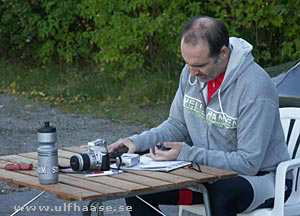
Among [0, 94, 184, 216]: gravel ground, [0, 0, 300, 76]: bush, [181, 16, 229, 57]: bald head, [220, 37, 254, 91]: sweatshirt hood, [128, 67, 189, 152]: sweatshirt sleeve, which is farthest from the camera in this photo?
[0, 0, 300, 76]: bush

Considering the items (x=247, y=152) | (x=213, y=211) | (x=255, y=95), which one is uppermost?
(x=255, y=95)

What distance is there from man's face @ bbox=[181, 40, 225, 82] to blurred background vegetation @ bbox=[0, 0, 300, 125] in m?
5.74

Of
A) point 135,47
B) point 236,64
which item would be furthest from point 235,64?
point 135,47

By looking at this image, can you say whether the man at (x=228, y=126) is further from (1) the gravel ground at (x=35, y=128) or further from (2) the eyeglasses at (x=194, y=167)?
(1) the gravel ground at (x=35, y=128)

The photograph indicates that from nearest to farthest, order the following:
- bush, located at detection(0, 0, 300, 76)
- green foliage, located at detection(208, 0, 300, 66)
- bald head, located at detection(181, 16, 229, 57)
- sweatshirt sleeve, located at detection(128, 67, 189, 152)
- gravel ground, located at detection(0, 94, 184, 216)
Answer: bald head, located at detection(181, 16, 229, 57)
sweatshirt sleeve, located at detection(128, 67, 189, 152)
gravel ground, located at detection(0, 94, 184, 216)
green foliage, located at detection(208, 0, 300, 66)
bush, located at detection(0, 0, 300, 76)

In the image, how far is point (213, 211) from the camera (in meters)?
4.03

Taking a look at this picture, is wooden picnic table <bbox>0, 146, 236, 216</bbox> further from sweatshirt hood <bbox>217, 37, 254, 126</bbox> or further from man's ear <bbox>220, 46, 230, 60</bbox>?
man's ear <bbox>220, 46, 230, 60</bbox>

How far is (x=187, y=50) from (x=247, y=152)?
0.61 metres

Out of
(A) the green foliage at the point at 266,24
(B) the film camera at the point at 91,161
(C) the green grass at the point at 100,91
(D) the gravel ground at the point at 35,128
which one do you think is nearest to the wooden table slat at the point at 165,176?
(B) the film camera at the point at 91,161

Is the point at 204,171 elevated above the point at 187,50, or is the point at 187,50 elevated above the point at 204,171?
the point at 187,50

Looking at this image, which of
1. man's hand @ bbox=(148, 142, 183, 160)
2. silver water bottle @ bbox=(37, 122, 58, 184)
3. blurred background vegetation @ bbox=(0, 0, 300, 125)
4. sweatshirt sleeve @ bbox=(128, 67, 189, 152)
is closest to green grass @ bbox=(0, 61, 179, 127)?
blurred background vegetation @ bbox=(0, 0, 300, 125)

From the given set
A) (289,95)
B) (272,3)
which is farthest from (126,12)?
(289,95)

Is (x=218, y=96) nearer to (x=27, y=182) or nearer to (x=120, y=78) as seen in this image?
(x=27, y=182)

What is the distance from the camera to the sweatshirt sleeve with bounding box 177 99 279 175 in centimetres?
409
